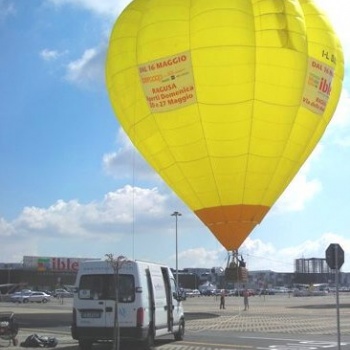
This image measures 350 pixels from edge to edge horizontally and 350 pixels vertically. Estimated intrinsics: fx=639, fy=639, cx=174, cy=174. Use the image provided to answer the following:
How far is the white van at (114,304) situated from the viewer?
1648cm

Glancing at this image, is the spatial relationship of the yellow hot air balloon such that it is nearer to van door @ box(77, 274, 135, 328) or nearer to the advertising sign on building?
van door @ box(77, 274, 135, 328)

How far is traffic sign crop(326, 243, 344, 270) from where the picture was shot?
14.8m

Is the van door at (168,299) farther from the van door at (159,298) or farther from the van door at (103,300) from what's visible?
the van door at (103,300)

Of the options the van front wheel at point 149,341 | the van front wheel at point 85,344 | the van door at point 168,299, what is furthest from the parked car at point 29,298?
the van front wheel at point 149,341

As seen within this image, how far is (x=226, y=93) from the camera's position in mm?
20188

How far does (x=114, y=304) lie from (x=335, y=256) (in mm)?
5807

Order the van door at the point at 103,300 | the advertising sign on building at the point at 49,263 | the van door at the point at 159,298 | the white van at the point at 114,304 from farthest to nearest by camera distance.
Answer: the advertising sign on building at the point at 49,263
the van door at the point at 159,298
the van door at the point at 103,300
the white van at the point at 114,304

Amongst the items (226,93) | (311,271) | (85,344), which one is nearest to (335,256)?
(85,344)

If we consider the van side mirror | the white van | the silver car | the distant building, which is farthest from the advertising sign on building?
the white van

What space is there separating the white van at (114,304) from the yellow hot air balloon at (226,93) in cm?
469

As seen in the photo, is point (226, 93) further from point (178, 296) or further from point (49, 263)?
point (49, 263)

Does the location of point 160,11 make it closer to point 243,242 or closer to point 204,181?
point 204,181

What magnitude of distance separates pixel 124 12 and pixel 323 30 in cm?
687

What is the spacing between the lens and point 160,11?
20625mm
